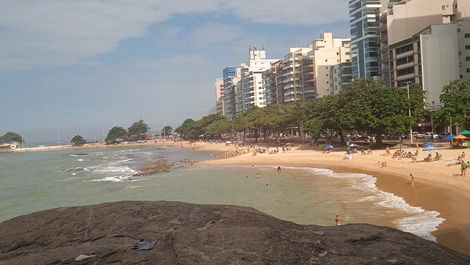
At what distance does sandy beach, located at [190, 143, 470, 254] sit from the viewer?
17.5 m

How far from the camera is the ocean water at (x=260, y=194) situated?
21391mm

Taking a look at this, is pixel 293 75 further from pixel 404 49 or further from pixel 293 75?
pixel 404 49

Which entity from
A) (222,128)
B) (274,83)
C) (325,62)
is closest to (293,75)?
(325,62)

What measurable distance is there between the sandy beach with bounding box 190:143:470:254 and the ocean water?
79 cm

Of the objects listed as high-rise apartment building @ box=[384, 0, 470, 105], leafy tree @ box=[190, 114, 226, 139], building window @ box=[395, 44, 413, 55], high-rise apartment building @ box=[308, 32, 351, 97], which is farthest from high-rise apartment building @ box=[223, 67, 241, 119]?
building window @ box=[395, 44, 413, 55]

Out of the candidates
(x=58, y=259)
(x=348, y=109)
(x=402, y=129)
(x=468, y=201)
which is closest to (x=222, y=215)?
(x=58, y=259)

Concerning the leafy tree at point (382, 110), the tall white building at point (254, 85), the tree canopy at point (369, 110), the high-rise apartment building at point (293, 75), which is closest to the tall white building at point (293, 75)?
the high-rise apartment building at point (293, 75)

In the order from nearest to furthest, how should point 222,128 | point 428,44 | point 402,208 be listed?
point 402,208 → point 428,44 → point 222,128

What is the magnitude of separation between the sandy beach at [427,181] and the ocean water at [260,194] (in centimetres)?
79

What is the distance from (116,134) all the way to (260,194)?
172123 mm

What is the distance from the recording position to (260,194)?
31469 mm

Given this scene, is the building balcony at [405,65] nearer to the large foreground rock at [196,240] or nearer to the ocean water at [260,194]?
the ocean water at [260,194]

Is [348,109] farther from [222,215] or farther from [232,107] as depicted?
[232,107]

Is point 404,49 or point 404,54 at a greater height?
point 404,49
